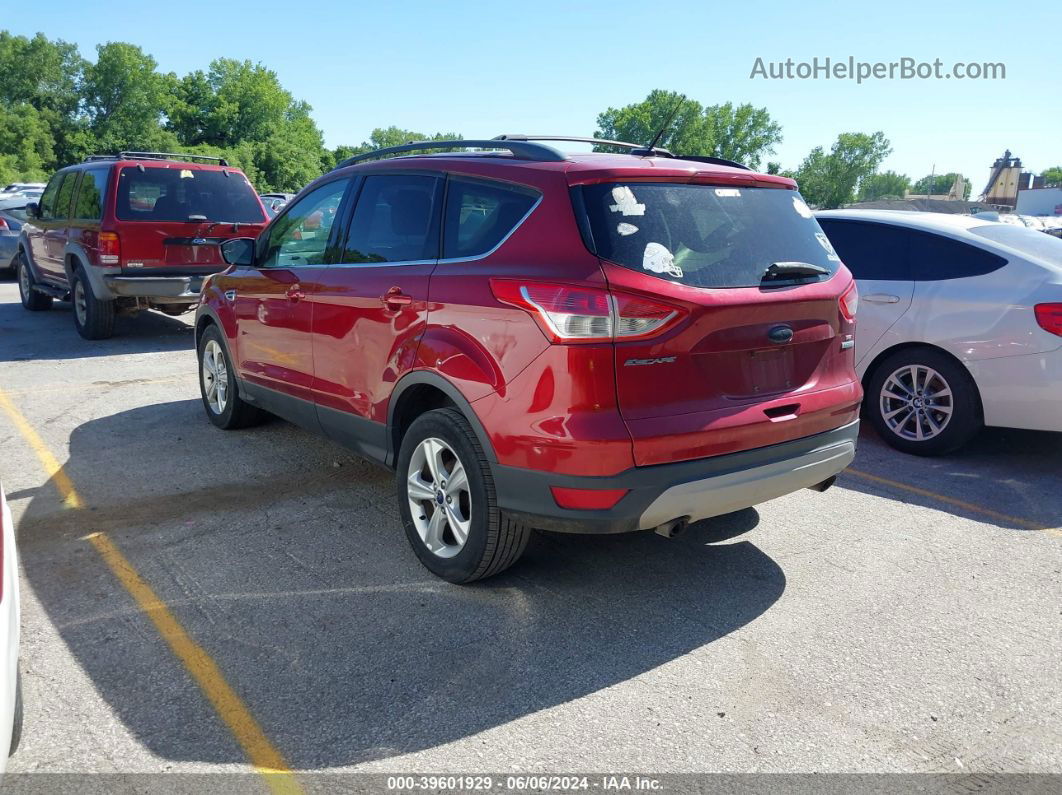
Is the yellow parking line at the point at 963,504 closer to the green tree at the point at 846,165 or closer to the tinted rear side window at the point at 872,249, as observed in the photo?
the tinted rear side window at the point at 872,249

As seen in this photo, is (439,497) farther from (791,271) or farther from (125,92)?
(125,92)

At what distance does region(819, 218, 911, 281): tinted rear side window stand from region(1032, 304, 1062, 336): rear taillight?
3.07 feet

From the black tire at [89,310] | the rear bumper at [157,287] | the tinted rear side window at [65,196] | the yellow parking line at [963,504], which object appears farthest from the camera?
the tinted rear side window at [65,196]

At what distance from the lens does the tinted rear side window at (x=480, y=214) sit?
11.7 ft

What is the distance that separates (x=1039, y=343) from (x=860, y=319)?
1.17 m

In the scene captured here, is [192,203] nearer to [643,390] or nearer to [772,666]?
[643,390]

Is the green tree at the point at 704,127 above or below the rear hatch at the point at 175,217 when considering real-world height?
above

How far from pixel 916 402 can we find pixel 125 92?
102 meters

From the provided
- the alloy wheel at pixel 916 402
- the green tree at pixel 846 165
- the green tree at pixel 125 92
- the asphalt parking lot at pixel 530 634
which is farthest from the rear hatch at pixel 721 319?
the green tree at pixel 846 165

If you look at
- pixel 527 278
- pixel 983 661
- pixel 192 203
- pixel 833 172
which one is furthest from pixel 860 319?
pixel 833 172

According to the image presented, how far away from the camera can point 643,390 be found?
3.21 meters

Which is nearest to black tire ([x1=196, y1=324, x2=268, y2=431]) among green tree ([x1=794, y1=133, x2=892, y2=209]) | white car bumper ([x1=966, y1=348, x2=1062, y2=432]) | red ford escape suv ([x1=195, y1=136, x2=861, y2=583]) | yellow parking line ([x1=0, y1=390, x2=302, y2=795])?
yellow parking line ([x1=0, y1=390, x2=302, y2=795])

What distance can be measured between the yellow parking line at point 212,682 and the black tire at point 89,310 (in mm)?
6421

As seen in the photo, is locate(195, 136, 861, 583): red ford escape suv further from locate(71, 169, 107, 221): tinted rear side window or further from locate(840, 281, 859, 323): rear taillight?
locate(71, 169, 107, 221): tinted rear side window
